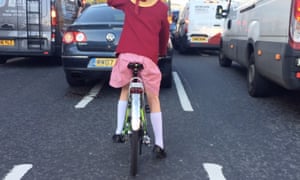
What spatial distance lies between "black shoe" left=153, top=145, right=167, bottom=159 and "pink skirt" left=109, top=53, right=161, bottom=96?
62 cm

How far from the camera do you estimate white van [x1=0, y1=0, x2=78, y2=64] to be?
10.8 meters

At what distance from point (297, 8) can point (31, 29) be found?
738 centimetres

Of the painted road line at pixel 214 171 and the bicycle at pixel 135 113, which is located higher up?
the bicycle at pixel 135 113

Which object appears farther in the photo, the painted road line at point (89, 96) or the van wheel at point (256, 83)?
the van wheel at point (256, 83)

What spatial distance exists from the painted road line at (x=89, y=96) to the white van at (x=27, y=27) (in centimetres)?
318

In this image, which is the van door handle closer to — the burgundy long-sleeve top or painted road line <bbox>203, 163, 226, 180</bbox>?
the burgundy long-sleeve top

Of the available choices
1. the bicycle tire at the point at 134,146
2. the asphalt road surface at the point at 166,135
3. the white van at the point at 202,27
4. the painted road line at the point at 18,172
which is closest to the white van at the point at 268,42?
the asphalt road surface at the point at 166,135

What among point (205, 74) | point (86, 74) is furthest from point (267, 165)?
point (205, 74)

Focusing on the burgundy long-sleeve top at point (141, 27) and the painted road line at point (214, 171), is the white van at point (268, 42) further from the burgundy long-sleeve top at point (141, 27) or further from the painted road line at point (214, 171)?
the burgundy long-sleeve top at point (141, 27)

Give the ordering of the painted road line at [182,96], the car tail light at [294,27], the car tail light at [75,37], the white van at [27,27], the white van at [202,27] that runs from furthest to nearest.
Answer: the white van at [202,27]
the white van at [27,27]
the car tail light at [75,37]
the painted road line at [182,96]
the car tail light at [294,27]

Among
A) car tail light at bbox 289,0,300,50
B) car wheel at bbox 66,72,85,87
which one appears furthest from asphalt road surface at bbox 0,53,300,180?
car tail light at bbox 289,0,300,50

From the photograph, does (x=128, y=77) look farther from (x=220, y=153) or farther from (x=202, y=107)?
(x=202, y=107)

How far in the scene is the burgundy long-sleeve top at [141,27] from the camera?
373 cm

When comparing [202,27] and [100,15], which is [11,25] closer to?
[100,15]
